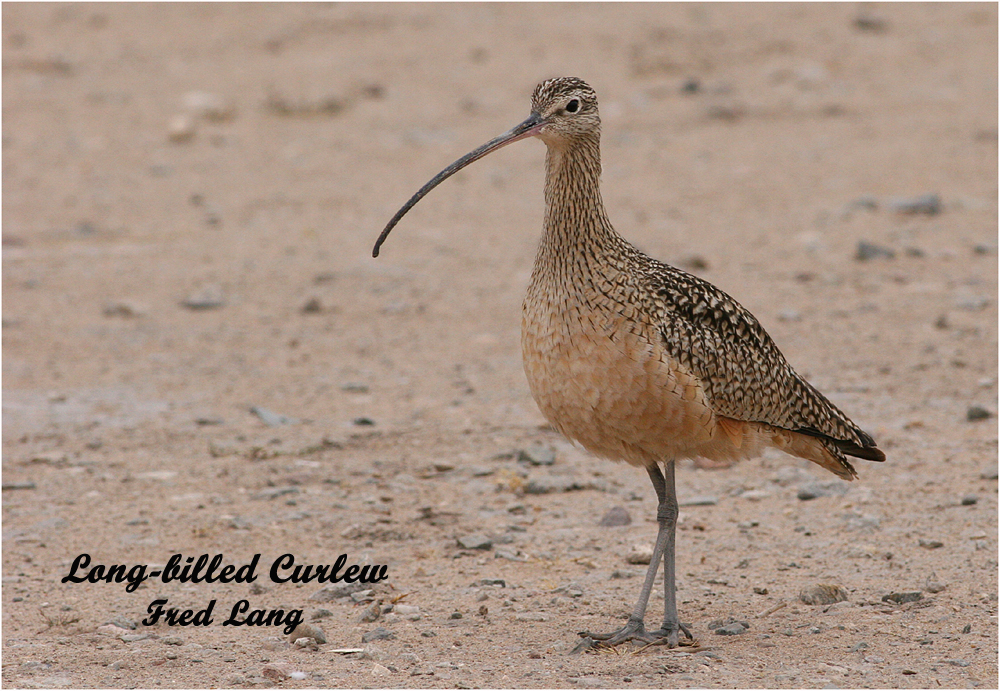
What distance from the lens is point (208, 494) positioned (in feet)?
24.7

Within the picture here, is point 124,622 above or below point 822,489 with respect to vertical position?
below

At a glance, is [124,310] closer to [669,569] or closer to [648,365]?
[669,569]

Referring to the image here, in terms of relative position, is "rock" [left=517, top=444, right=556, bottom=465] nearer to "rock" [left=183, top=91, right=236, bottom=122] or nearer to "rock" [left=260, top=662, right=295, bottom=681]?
"rock" [left=260, top=662, right=295, bottom=681]

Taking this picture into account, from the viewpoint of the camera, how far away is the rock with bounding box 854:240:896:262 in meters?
11.2

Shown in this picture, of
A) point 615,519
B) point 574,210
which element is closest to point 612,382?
point 574,210

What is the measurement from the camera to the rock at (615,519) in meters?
7.15

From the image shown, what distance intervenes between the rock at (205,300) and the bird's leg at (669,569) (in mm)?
5816

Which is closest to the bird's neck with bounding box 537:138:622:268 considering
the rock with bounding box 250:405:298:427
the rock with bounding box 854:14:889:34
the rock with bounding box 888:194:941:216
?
the rock with bounding box 250:405:298:427

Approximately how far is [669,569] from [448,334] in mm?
4581

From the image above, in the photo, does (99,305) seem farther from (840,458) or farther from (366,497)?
(840,458)

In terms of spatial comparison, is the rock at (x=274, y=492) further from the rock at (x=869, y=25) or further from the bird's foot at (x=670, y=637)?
the rock at (x=869, y=25)

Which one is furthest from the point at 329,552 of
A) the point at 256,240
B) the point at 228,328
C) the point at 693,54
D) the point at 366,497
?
the point at 693,54

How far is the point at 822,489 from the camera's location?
748 cm

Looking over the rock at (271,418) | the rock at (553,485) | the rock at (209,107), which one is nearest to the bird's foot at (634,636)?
the rock at (553,485)
